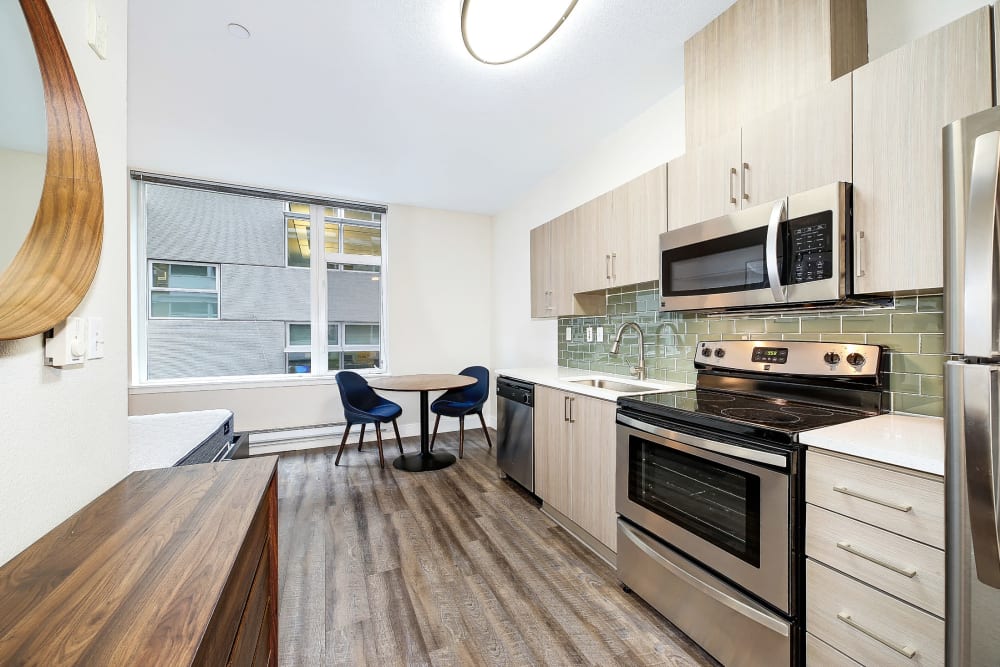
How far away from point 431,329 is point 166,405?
2.60m

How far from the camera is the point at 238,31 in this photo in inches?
80.2

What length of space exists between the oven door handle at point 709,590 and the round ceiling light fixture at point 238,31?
3027 millimetres

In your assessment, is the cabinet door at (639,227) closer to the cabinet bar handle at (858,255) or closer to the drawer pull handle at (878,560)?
the cabinet bar handle at (858,255)

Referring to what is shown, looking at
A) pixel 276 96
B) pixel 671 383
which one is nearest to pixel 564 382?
pixel 671 383

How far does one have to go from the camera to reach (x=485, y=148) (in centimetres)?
335

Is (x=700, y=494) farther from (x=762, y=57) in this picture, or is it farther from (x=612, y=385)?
(x=762, y=57)

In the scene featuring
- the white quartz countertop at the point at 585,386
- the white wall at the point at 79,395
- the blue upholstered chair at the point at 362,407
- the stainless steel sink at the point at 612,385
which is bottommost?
the blue upholstered chair at the point at 362,407

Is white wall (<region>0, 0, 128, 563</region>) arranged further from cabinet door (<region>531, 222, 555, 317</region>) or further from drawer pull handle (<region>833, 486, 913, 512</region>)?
cabinet door (<region>531, 222, 555, 317</region>)

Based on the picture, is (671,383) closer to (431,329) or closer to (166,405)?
(431,329)

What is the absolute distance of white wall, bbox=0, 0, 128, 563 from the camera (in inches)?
29.4

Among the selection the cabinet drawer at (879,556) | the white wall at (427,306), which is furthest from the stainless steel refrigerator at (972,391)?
the white wall at (427,306)

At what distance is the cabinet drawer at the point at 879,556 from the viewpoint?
1.01 metres

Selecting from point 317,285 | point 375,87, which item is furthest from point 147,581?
point 317,285

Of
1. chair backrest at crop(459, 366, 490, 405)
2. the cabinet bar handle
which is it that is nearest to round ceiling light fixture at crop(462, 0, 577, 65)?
the cabinet bar handle
